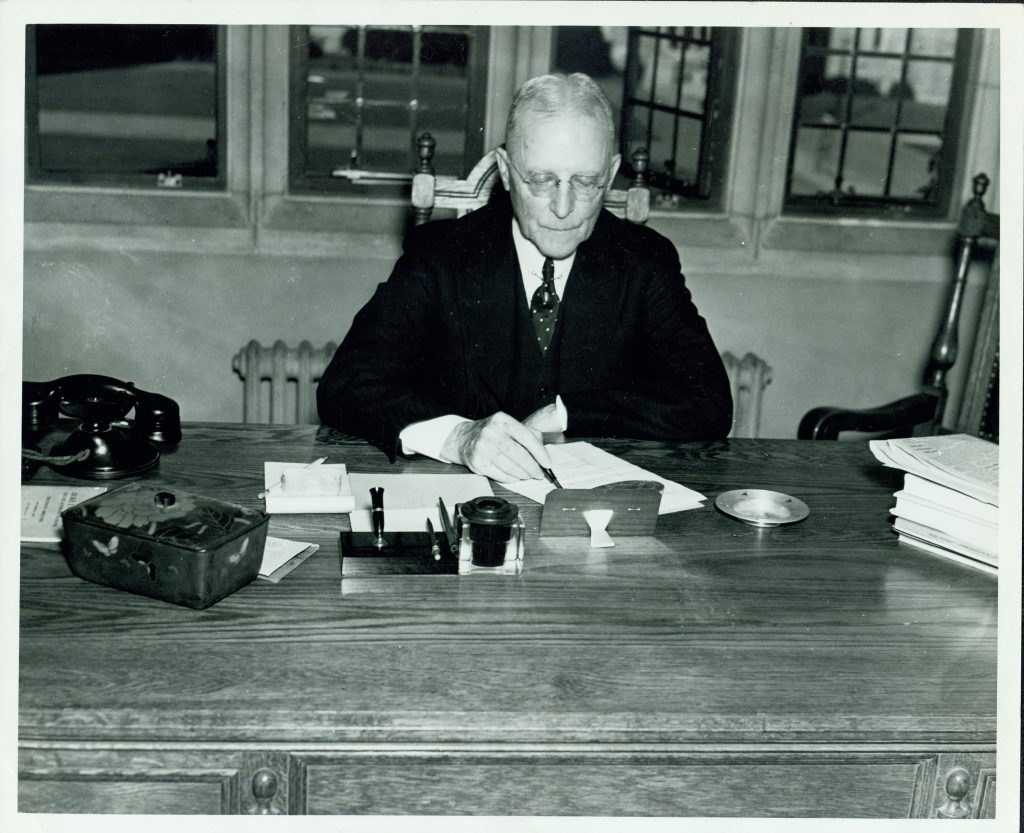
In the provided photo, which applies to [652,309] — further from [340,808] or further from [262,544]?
[340,808]

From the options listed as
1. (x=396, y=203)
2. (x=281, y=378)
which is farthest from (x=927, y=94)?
(x=281, y=378)

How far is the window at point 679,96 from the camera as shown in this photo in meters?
3.84

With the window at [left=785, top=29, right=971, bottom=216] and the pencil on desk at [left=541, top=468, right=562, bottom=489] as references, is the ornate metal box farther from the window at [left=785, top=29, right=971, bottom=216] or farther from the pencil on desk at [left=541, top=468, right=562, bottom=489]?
the window at [left=785, top=29, right=971, bottom=216]

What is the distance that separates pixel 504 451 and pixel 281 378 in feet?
6.75

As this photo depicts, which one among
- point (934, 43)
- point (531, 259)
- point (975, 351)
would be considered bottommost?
Answer: point (975, 351)

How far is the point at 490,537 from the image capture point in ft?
4.63

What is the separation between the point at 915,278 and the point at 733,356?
0.79 meters

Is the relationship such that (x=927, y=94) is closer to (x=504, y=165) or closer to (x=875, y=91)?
(x=875, y=91)

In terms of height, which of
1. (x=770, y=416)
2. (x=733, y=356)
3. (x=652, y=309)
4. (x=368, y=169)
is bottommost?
(x=770, y=416)

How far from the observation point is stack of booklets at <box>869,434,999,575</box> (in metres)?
1.51

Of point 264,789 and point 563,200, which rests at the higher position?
point 563,200

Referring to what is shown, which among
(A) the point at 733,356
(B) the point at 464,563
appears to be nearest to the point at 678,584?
(B) the point at 464,563

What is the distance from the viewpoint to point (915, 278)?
3973mm

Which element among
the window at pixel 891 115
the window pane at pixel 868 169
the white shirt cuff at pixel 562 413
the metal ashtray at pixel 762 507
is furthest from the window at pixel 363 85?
the metal ashtray at pixel 762 507
